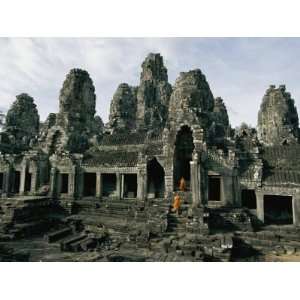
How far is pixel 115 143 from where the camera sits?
28.4m

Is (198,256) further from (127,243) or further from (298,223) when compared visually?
(298,223)

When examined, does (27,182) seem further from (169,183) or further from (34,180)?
(169,183)

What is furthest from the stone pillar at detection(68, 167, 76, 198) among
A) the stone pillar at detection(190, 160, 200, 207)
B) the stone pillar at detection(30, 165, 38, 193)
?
the stone pillar at detection(190, 160, 200, 207)

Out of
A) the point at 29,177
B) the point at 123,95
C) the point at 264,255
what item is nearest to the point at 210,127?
the point at 264,255

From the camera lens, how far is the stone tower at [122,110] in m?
53.5

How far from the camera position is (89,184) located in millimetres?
25875

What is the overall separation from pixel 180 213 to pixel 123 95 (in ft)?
144

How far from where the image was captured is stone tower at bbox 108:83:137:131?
53469mm

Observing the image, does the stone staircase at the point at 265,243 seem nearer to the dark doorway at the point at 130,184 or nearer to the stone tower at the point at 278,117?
the dark doorway at the point at 130,184

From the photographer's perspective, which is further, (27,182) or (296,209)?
(27,182)

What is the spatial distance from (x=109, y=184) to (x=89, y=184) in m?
2.77

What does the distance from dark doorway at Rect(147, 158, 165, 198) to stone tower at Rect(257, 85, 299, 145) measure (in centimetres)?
2550

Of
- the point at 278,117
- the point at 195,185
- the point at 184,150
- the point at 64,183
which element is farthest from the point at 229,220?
the point at 278,117

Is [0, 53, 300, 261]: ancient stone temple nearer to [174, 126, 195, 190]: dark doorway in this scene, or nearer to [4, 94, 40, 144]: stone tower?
[174, 126, 195, 190]: dark doorway
